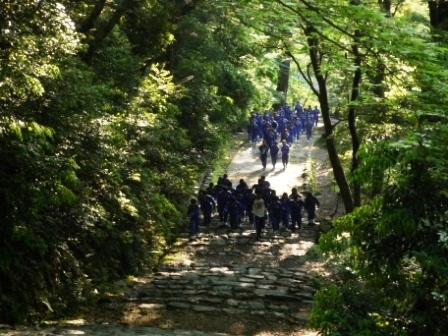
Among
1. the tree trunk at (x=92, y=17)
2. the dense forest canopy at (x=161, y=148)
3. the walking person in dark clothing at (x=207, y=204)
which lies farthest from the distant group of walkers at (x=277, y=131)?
the tree trunk at (x=92, y=17)

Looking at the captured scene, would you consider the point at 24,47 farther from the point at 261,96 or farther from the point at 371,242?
the point at 261,96

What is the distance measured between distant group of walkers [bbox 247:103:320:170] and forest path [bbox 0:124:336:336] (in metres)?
7.68

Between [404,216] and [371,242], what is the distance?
0.61 meters

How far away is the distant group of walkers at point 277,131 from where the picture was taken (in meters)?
26.1

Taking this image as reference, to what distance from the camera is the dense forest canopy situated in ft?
17.4

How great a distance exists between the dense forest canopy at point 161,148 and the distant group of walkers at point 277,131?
5.58m

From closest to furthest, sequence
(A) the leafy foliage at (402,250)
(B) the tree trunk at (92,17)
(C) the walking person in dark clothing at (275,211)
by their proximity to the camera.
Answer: (A) the leafy foliage at (402,250)
(B) the tree trunk at (92,17)
(C) the walking person in dark clothing at (275,211)

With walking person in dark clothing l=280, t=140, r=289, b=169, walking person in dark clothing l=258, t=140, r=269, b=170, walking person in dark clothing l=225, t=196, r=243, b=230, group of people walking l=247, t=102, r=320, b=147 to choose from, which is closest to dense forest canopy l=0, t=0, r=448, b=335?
walking person in dark clothing l=225, t=196, r=243, b=230

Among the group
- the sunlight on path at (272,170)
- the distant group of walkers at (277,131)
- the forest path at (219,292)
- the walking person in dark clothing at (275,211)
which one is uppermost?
the distant group of walkers at (277,131)

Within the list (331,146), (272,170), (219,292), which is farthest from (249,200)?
(272,170)

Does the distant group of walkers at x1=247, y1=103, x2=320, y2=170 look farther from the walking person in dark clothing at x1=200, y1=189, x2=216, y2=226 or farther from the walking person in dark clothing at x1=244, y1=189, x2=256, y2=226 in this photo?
the walking person in dark clothing at x1=200, y1=189, x2=216, y2=226

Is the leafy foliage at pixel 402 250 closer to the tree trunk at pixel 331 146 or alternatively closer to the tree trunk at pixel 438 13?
the tree trunk at pixel 331 146

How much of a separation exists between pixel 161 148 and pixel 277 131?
18.0m

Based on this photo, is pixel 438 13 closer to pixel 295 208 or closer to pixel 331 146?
pixel 331 146
